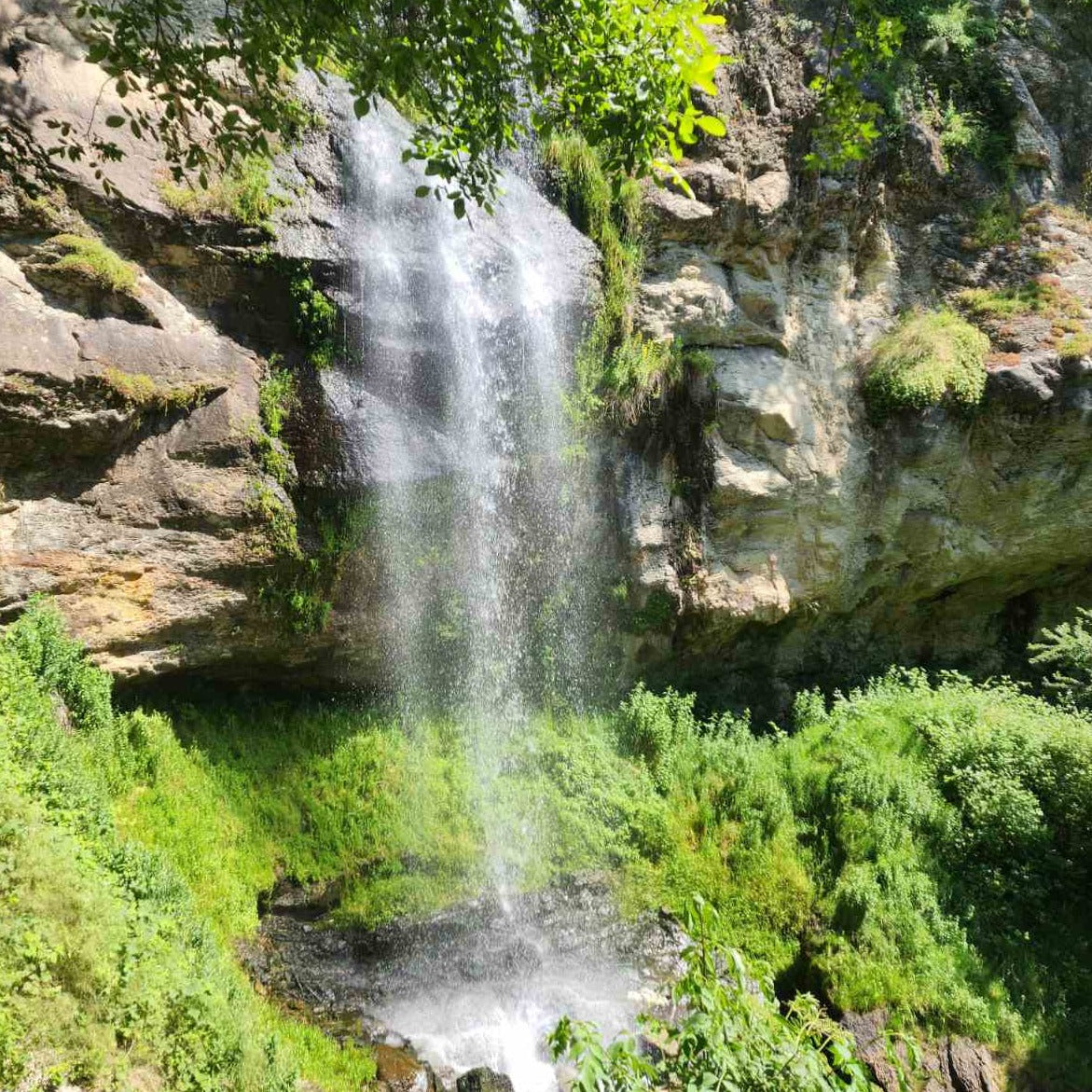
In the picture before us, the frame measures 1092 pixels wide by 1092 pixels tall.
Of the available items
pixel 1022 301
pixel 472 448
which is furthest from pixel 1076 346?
pixel 472 448

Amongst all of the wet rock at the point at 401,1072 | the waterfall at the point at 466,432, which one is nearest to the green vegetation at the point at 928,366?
the waterfall at the point at 466,432

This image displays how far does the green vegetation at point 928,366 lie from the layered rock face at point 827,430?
6.6 inches

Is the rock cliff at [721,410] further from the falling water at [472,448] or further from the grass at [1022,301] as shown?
the falling water at [472,448]

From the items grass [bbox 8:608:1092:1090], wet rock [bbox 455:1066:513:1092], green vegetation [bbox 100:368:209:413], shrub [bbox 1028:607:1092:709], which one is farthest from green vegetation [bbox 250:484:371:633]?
shrub [bbox 1028:607:1092:709]

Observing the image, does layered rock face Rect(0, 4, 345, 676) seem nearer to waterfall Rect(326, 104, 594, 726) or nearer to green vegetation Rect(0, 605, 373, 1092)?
green vegetation Rect(0, 605, 373, 1092)

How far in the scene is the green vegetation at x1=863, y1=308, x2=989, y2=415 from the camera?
926 cm

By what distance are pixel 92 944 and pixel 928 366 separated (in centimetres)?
→ 975

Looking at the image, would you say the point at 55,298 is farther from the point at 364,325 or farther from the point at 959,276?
the point at 959,276

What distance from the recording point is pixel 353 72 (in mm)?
3811

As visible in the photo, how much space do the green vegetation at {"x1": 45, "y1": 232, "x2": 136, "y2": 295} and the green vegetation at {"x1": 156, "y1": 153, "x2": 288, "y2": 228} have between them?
0.79 m

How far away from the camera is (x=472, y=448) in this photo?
8.01 meters

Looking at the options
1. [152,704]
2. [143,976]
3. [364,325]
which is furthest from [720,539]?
[143,976]

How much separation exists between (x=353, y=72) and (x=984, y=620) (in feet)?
35.2

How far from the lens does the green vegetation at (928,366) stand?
9258 millimetres
